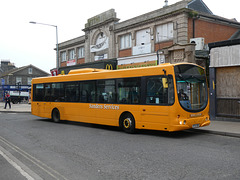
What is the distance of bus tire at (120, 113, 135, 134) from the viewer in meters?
10.3

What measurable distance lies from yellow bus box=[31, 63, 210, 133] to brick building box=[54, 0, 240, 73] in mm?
7369

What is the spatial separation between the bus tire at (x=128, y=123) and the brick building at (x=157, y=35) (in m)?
8.04

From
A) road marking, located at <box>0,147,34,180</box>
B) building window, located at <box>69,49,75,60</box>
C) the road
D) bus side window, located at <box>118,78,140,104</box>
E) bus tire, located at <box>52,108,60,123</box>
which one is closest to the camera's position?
road marking, located at <box>0,147,34,180</box>

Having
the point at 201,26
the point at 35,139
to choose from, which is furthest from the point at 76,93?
the point at 201,26

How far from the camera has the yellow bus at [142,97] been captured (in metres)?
9.13

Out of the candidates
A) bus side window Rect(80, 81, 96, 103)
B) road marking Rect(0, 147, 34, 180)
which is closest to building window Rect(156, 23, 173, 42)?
bus side window Rect(80, 81, 96, 103)

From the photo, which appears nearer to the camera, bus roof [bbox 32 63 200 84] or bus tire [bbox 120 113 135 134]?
bus roof [bbox 32 63 200 84]

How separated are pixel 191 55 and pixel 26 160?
13178 mm

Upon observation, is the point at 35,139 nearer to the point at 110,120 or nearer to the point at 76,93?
the point at 110,120

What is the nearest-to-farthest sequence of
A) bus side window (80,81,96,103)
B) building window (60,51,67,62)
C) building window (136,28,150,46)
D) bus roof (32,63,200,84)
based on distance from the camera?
bus roof (32,63,200,84) → bus side window (80,81,96,103) → building window (136,28,150,46) → building window (60,51,67,62)

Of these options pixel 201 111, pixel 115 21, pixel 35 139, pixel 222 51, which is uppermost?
pixel 115 21

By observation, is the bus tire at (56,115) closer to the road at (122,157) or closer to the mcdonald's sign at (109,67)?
the road at (122,157)

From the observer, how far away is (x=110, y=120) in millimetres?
11297

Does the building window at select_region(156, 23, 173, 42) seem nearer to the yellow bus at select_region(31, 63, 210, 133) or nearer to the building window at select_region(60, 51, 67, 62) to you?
the yellow bus at select_region(31, 63, 210, 133)
